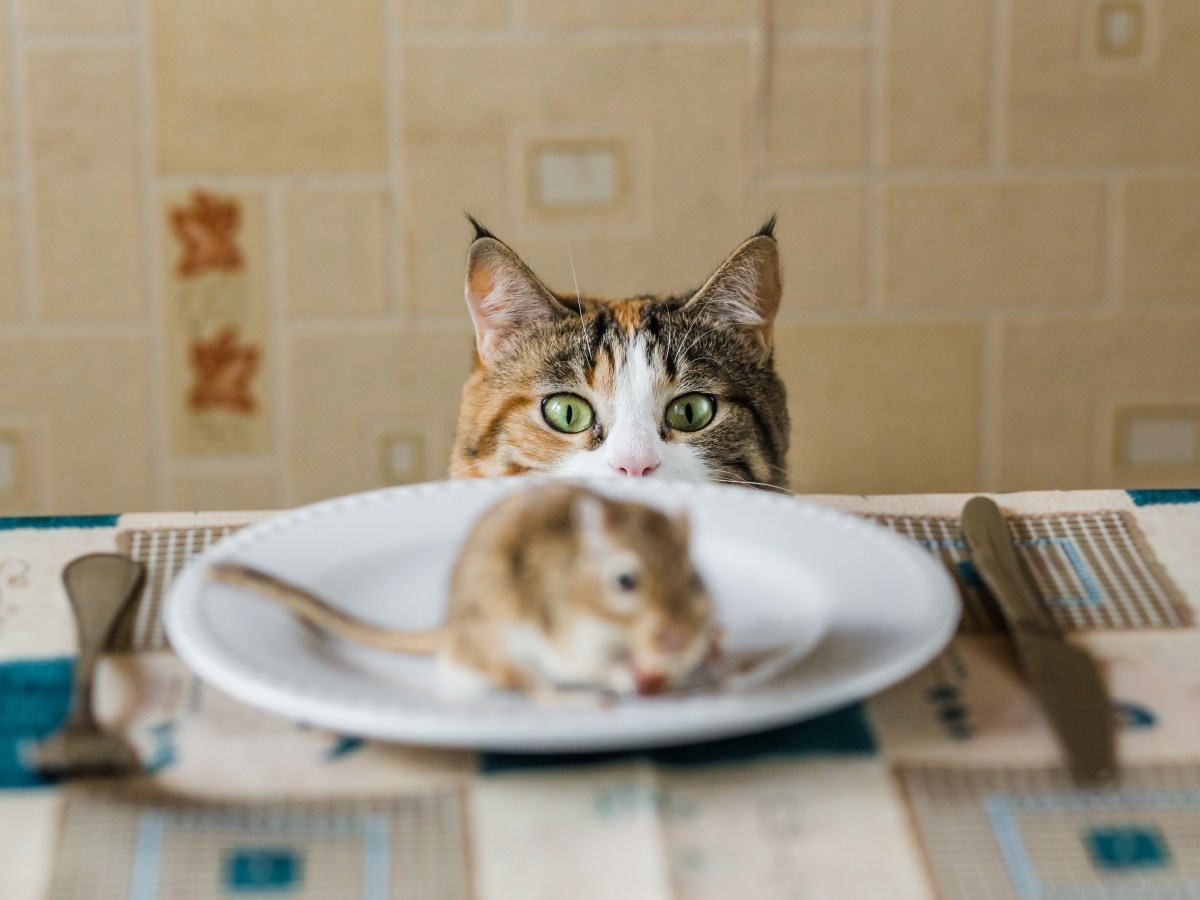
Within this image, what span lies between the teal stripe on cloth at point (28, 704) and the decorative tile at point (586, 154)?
1.44m

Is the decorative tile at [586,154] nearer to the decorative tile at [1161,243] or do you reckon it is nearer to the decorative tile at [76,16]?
the decorative tile at [76,16]

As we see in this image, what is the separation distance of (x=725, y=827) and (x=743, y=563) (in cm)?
19

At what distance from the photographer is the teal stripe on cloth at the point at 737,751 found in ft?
1.71

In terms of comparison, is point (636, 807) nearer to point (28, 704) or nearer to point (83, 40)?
point (28, 704)

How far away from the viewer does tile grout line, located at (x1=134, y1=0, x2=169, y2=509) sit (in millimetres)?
1950

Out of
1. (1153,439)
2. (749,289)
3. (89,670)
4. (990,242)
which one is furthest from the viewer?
(1153,439)

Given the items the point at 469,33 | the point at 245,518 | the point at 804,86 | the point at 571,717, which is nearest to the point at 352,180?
the point at 469,33

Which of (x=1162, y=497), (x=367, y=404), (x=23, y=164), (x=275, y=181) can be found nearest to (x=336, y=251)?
(x=275, y=181)

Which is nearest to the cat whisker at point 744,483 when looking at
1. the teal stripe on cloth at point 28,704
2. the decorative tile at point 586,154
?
the teal stripe on cloth at point 28,704

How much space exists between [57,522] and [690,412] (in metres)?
0.48

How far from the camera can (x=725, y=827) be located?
48 centimetres

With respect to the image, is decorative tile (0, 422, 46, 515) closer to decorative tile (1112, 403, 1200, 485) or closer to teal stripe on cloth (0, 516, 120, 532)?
teal stripe on cloth (0, 516, 120, 532)

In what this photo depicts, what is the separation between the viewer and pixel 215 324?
2027 mm

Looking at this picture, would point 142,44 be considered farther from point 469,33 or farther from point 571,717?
point 571,717
